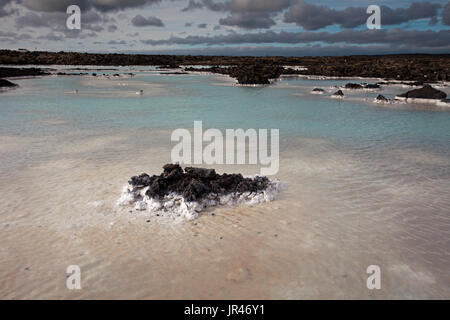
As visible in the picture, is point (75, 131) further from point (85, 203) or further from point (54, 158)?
point (85, 203)

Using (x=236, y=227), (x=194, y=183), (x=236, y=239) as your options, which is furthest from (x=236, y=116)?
(x=236, y=239)

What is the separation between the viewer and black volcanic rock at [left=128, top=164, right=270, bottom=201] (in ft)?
27.2

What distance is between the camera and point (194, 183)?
27.4ft

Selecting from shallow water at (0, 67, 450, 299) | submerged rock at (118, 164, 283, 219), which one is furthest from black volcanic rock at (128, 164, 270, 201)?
shallow water at (0, 67, 450, 299)

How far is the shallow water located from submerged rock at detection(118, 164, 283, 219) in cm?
36

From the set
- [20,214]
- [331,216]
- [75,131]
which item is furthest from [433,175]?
[75,131]

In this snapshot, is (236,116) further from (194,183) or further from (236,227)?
(236,227)

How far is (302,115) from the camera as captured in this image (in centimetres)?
2189

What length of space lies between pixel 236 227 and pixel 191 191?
157cm

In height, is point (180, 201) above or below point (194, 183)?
below

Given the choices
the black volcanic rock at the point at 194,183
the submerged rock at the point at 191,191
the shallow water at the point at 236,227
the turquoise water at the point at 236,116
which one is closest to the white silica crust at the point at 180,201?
the submerged rock at the point at 191,191

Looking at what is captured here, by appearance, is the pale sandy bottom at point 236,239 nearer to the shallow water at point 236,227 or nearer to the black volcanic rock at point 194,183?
the shallow water at point 236,227

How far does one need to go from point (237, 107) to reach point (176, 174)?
55.0 ft
